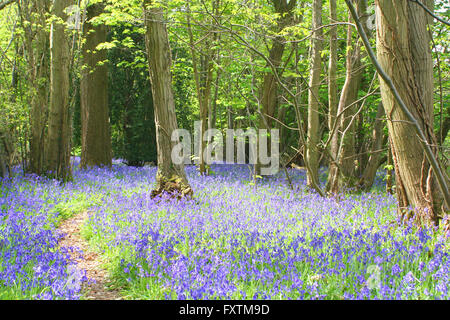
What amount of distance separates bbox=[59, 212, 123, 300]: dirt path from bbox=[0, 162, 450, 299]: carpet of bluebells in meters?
0.12

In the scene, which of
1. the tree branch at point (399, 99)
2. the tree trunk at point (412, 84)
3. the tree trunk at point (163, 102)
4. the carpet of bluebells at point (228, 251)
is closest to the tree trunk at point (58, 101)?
the carpet of bluebells at point (228, 251)

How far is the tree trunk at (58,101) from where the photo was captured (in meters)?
9.25

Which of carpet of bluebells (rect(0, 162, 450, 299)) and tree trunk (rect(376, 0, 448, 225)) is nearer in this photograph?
carpet of bluebells (rect(0, 162, 450, 299))

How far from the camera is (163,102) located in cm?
728

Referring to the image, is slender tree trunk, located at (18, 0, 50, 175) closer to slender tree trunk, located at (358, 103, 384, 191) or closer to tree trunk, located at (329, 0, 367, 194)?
tree trunk, located at (329, 0, 367, 194)

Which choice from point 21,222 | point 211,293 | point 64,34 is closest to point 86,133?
point 64,34

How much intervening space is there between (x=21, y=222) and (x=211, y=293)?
3309mm

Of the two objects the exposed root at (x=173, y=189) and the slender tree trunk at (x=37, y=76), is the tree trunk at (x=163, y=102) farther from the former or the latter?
the slender tree trunk at (x=37, y=76)

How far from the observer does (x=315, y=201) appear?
274 inches

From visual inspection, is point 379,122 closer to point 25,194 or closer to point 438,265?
point 438,265

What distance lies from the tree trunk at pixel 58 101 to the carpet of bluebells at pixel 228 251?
8.36 feet

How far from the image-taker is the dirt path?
11.8 ft

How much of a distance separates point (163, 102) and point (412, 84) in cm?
446

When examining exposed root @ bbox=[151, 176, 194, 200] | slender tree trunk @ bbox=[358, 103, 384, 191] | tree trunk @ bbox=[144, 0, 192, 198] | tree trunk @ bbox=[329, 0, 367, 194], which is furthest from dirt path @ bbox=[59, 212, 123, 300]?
slender tree trunk @ bbox=[358, 103, 384, 191]
